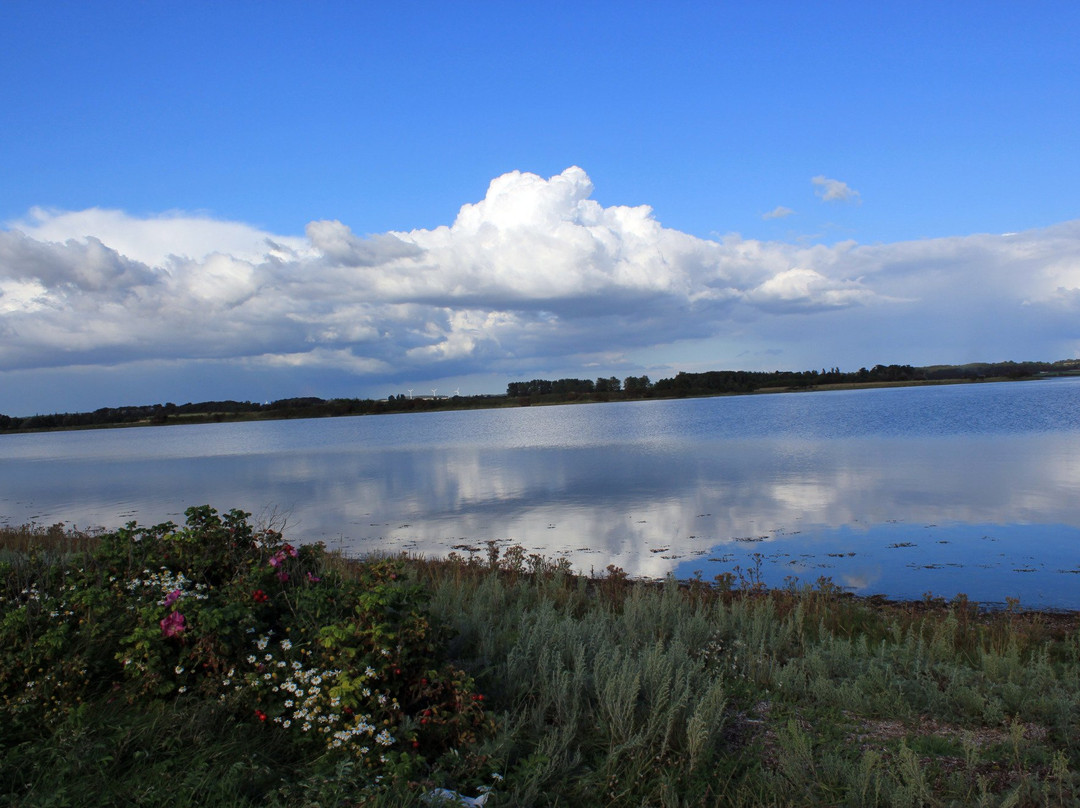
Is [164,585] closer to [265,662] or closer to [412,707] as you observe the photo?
[265,662]

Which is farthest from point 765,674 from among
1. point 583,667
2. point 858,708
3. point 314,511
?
point 314,511

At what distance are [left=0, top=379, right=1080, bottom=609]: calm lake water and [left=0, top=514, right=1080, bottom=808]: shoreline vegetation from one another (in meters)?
6.72

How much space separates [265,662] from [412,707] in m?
1.10

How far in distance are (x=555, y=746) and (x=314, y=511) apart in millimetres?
20436

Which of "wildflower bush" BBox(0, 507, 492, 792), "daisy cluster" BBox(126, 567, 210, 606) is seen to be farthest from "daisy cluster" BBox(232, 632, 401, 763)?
"daisy cluster" BBox(126, 567, 210, 606)

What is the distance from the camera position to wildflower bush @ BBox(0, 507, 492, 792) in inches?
173

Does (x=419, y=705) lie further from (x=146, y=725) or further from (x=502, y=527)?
(x=502, y=527)

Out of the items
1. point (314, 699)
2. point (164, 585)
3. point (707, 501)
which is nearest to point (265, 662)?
point (314, 699)

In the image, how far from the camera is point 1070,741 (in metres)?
4.93

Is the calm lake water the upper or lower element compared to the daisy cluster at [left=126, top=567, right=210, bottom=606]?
lower

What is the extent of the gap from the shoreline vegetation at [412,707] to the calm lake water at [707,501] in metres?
6.72

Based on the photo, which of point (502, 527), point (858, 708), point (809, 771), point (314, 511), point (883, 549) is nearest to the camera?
point (809, 771)

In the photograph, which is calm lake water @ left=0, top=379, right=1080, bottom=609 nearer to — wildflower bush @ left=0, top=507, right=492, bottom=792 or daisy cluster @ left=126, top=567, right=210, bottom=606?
wildflower bush @ left=0, top=507, right=492, bottom=792

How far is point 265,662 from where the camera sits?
Answer: 4.99 meters
